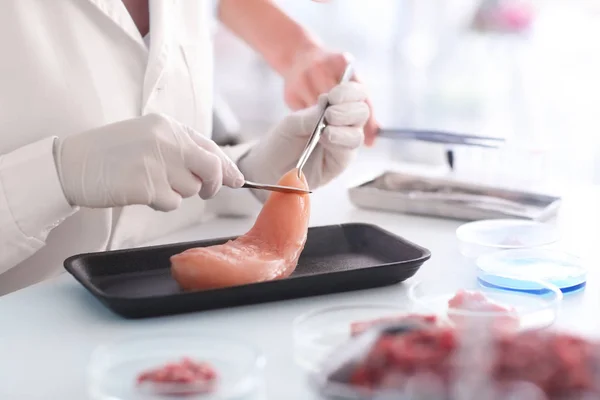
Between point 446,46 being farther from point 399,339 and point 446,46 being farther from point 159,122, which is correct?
point 399,339

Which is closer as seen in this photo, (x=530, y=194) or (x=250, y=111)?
(x=530, y=194)

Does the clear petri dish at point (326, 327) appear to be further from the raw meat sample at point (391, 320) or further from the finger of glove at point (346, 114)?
the finger of glove at point (346, 114)

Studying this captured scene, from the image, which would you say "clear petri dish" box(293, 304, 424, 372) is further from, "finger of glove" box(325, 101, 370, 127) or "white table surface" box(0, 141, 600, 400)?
"finger of glove" box(325, 101, 370, 127)

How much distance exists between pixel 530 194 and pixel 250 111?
72.4 inches

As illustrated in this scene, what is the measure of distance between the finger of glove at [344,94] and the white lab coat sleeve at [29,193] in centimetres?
51

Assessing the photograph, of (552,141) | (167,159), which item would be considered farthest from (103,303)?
(552,141)

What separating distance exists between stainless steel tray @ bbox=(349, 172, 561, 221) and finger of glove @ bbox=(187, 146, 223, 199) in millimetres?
483

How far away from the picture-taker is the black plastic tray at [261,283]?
109 cm

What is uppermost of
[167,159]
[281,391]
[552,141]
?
[167,159]

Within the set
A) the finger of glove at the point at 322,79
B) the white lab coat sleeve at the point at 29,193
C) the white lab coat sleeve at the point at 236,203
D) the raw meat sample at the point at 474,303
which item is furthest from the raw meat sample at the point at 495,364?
the finger of glove at the point at 322,79

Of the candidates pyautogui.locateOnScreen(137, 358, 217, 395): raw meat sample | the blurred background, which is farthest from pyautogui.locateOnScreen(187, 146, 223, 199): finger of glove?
the blurred background

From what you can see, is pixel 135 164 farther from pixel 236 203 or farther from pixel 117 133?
pixel 236 203

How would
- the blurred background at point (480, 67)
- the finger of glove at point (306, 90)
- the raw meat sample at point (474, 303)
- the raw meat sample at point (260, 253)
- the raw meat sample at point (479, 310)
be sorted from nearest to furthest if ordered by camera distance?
the raw meat sample at point (479, 310), the raw meat sample at point (474, 303), the raw meat sample at point (260, 253), the finger of glove at point (306, 90), the blurred background at point (480, 67)

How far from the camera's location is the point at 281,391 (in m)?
0.89
